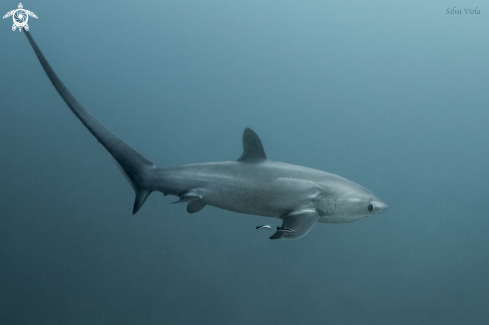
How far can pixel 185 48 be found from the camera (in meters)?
6.08

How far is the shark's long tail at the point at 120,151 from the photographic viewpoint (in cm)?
279

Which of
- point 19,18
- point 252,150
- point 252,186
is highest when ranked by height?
point 19,18

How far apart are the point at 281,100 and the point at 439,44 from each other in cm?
344

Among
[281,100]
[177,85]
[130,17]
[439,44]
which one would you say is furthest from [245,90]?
[439,44]

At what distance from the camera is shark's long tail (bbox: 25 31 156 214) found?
279cm

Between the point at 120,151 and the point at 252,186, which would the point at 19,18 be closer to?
the point at 120,151

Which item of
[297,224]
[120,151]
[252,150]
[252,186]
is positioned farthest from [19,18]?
[297,224]

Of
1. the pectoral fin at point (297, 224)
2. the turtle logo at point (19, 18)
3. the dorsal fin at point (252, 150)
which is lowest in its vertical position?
the pectoral fin at point (297, 224)

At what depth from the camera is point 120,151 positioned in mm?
2980

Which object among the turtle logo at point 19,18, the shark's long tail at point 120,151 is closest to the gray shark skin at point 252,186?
the shark's long tail at point 120,151

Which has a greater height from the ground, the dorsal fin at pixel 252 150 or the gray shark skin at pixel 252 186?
the dorsal fin at pixel 252 150

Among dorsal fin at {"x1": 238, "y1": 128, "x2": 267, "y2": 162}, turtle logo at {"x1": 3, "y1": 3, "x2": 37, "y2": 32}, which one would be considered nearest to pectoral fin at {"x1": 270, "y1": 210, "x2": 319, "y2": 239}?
dorsal fin at {"x1": 238, "y1": 128, "x2": 267, "y2": 162}

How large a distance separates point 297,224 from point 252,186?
0.50 m

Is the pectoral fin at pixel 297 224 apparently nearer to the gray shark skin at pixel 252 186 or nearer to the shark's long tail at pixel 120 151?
→ the gray shark skin at pixel 252 186
